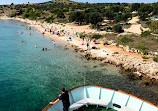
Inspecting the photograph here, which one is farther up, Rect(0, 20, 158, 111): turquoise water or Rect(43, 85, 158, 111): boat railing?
Rect(43, 85, 158, 111): boat railing

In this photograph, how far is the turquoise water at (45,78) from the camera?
17.2m

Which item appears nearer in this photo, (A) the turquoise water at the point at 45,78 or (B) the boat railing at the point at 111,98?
(B) the boat railing at the point at 111,98

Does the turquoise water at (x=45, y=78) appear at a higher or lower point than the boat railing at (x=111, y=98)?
lower

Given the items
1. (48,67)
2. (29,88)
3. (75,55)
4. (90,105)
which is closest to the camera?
(90,105)

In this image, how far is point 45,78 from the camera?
22.5 meters

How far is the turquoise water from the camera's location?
17.2 m

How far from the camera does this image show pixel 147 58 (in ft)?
96.7

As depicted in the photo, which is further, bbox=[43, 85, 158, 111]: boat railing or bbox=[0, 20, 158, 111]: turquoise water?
bbox=[0, 20, 158, 111]: turquoise water

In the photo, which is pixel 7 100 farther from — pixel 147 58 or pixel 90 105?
pixel 147 58

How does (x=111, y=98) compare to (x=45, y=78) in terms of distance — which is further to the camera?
(x=45, y=78)

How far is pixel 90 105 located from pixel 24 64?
63.8 ft

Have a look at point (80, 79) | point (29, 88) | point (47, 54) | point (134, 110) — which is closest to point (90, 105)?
point (134, 110)

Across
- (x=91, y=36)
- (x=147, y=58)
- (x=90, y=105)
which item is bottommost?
(x=90, y=105)

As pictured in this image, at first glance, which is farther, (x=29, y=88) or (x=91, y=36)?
(x=91, y=36)
